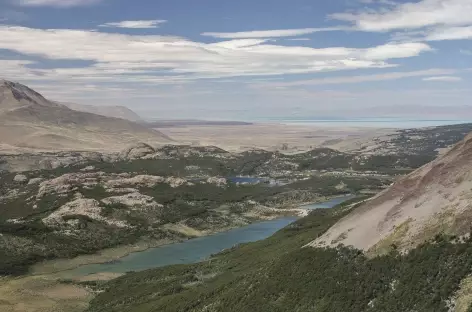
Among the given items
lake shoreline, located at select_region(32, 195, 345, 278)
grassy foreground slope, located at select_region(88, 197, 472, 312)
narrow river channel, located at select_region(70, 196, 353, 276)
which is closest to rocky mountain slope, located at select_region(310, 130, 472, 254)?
grassy foreground slope, located at select_region(88, 197, 472, 312)

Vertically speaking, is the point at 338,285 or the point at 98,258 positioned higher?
the point at 338,285

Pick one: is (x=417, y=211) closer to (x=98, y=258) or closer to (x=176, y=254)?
(x=176, y=254)

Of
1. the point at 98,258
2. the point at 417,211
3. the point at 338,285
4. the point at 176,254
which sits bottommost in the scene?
the point at 98,258

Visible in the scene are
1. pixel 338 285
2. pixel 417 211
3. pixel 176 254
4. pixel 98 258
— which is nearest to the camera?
pixel 338 285

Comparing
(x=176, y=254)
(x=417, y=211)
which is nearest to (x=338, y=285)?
(x=417, y=211)

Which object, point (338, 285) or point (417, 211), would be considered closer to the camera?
point (338, 285)

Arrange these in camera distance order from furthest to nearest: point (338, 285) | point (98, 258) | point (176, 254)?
point (176, 254) < point (98, 258) < point (338, 285)

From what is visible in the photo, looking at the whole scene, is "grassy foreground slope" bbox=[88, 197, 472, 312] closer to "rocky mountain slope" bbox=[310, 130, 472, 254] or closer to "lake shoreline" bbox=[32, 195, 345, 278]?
"rocky mountain slope" bbox=[310, 130, 472, 254]

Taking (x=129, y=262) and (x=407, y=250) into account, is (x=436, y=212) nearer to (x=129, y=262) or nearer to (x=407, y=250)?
(x=407, y=250)
